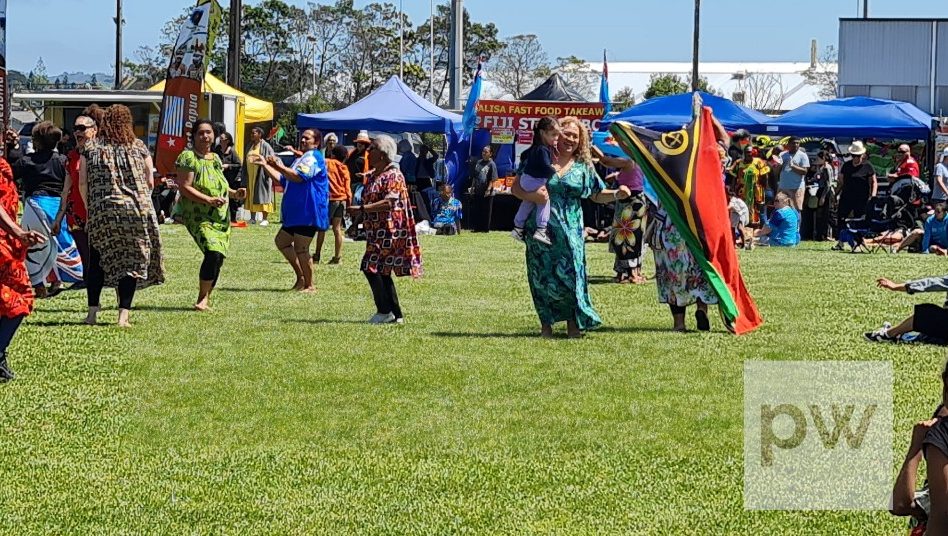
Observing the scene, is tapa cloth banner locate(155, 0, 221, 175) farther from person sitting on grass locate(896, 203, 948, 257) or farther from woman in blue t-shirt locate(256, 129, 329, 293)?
person sitting on grass locate(896, 203, 948, 257)

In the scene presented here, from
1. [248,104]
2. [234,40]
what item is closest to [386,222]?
[234,40]

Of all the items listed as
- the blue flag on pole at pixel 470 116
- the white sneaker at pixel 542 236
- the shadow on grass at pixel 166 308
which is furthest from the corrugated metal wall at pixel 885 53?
the white sneaker at pixel 542 236

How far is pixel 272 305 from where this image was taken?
1454cm

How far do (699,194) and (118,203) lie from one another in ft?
15.6

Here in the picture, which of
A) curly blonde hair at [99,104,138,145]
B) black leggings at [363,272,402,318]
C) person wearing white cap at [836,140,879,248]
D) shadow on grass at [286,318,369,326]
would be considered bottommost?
shadow on grass at [286,318,369,326]

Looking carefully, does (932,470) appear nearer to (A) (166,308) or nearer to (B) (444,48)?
(A) (166,308)

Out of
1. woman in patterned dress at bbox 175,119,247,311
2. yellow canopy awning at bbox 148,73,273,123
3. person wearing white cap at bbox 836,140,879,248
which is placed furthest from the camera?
yellow canopy awning at bbox 148,73,273,123

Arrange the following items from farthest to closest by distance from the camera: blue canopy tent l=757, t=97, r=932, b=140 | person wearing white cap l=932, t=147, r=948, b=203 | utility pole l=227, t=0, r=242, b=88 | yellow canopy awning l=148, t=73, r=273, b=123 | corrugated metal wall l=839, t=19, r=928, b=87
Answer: corrugated metal wall l=839, t=19, r=928, b=87 → utility pole l=227, t=0, r=242, b=88 → yellow canopy awning l=148, t=73, r=273, b=123 → blue canopy tent l=757, t=97, r=932, b=140 → person wearing white cap l=932, t=147, r=948, b=203

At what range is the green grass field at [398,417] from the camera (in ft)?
Answer: 21.4

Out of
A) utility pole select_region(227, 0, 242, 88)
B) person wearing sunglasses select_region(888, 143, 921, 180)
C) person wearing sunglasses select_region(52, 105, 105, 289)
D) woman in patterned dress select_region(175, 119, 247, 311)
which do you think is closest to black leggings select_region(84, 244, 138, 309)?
person wearing sunglasses select_region(52, 105, 105, 289)

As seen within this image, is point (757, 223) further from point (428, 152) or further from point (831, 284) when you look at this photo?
point (831, 284)

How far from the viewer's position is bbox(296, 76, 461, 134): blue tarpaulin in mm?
29109

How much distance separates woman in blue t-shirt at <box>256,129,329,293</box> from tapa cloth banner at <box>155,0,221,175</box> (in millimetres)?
9087

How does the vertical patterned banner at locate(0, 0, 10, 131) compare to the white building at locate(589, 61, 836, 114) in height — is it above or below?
below
